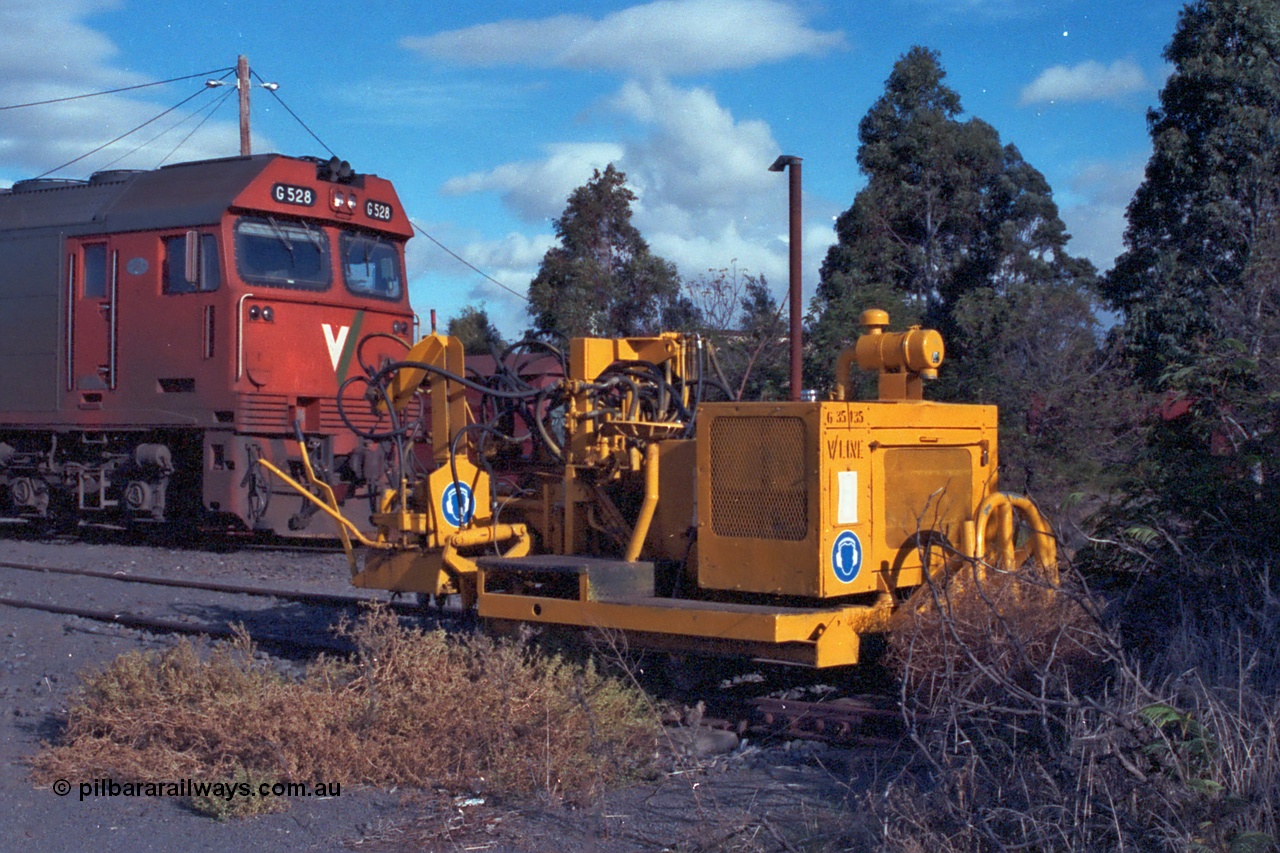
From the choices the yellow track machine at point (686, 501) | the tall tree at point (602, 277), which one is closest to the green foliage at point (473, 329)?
the tall tree at point (602, 277)

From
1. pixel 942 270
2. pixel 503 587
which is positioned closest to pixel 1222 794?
pixel 503 587

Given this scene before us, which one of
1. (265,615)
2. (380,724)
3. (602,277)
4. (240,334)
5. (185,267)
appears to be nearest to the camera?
(380,724)

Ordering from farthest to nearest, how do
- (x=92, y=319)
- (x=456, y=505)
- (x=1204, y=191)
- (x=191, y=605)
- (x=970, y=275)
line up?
(x=970, y=275), (x=1204, y=191), (x=92, y=319), (x=191, y=605), (x=456, y=505)

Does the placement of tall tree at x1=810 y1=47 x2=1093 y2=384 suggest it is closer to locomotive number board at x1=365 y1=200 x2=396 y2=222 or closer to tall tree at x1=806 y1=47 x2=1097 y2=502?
tall tree at x1=806 y1=47 x2=1097 y2=502

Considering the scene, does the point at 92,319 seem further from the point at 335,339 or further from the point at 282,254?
the point at 335,339

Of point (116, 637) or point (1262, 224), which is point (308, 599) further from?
point (1262, 224)

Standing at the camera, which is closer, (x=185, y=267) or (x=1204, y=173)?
(x=185, y=267)

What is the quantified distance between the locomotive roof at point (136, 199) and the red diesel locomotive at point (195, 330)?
0.02 m

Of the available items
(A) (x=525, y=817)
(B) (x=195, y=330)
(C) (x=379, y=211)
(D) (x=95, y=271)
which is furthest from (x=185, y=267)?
(A) (x=525, y=817)

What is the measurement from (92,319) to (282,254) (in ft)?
8.13

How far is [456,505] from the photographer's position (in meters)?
7.04

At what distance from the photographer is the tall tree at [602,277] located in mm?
22391

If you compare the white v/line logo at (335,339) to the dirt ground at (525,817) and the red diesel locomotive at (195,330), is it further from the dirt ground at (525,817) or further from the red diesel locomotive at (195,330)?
the dirt ground at (525,817)

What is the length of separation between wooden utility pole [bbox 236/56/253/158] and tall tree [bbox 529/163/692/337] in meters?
6.25
